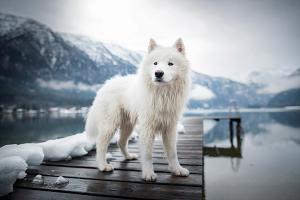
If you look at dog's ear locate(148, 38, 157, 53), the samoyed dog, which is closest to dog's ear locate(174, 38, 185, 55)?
the samoyed dog

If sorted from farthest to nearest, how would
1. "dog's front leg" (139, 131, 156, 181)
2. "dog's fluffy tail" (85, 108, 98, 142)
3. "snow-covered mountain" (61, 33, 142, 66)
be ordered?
"snow-covered mountain" (61, 33, 142, 66) < "dog's fluffy tail" (85, 108, 98, 142) < "dog's front leg" (139, 131, 156, 181)

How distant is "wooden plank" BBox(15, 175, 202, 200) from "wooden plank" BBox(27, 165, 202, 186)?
0.09m

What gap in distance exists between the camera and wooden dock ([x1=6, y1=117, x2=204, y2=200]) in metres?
1.83

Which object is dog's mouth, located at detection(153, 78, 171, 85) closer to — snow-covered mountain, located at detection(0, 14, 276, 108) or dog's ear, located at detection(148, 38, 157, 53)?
dog's ear, located at detection(148, 38, 157, 53)

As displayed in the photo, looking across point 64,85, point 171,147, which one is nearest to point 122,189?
point 171,147

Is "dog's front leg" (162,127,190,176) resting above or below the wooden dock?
above

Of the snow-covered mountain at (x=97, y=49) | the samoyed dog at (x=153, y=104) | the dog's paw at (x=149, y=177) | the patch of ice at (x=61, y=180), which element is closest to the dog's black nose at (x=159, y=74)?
the samoyed dog at (x=153, y=104)

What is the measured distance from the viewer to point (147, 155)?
2.24m

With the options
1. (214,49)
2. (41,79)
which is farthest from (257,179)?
(41,79)

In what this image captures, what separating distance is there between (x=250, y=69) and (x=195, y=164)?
2292 inches

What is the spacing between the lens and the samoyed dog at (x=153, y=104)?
2.21 metres

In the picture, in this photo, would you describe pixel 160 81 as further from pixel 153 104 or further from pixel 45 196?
pixel 45 196

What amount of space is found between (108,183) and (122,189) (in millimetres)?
207

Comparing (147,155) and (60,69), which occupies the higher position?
(60,69)
